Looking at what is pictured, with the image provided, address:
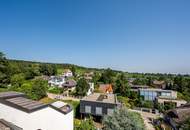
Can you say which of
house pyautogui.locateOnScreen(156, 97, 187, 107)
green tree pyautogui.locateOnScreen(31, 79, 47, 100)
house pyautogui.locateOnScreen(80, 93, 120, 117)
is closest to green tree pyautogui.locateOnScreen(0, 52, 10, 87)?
green tree pyautogui.locateOnScreen(31, 79, 47, 100)

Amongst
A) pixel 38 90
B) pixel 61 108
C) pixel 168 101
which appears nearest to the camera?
pixel 61 108

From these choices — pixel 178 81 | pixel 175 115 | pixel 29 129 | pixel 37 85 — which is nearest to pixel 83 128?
pixel 29 129

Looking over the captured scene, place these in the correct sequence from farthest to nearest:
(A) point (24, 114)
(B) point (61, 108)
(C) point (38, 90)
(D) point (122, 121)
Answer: (C) point (38, 90), (D) point (122, 121), (B) point (61, 108), (A) point (24, 114)

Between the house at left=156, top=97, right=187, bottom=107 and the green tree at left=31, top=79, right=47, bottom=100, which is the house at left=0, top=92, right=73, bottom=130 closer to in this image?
the green tree at left=31, top=79, right=47, bottom=100

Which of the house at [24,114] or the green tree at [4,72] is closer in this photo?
the house at [24,114]

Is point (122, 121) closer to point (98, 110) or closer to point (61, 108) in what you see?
point (61, 108)

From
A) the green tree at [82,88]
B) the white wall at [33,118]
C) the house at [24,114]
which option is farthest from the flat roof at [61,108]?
the green tree at [82,88]

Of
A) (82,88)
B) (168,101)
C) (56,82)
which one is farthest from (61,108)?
(56,82)

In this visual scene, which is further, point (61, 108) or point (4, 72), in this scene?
point (4, 72)

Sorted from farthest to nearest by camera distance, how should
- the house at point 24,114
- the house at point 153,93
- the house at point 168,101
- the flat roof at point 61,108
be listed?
1. the house at point 153,93
2. the house at point 168,101
3. the flat roof at point 61,108
4. the house at point 24,114

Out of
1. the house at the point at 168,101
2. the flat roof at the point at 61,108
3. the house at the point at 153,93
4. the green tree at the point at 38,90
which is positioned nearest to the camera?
the flat roof at the point at 61,108

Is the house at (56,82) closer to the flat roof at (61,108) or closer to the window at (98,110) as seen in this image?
the window at (98,110)

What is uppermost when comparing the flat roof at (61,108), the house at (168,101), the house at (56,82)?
the flat roof at (61,108)
